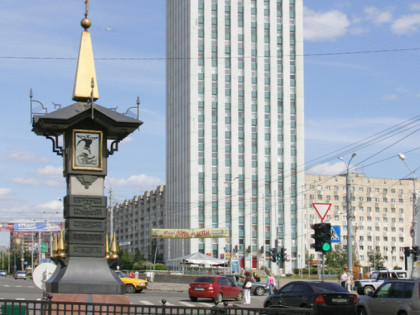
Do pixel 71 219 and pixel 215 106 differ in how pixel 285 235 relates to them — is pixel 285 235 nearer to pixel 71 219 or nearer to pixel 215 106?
pixel 215 106

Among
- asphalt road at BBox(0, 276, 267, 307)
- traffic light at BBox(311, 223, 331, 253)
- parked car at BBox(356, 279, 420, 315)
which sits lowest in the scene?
asphalt road at BBox(0, 276, 267, 307)

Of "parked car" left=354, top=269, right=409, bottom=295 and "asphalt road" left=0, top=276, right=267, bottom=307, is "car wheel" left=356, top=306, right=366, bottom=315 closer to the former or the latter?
"asphalt road" left=0, top=276, right=267, bottom=307

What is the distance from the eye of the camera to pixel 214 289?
126ft

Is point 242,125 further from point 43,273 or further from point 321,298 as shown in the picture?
point 43,273

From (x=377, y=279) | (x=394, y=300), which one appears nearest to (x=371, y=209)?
(x=377, y=279)

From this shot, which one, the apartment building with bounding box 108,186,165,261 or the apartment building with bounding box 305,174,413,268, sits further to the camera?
the apartment building with bounding box 305,174,413,268

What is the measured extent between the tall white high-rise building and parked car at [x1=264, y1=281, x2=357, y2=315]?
72324 millimetres

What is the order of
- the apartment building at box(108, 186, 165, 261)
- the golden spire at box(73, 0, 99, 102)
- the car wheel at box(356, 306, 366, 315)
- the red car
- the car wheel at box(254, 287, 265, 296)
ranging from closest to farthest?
1. the golden spire at box(73, 0, 99, 102)
2. the car wheel at box(356, 306, 366, 315)
3. the red car
4. the car wheel at box(254, 287, 265, 296)
5. the apartment building at box(108, 186, 165, 261)

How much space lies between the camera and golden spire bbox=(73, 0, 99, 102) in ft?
57.8

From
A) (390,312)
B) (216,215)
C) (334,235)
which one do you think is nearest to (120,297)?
(390,312)

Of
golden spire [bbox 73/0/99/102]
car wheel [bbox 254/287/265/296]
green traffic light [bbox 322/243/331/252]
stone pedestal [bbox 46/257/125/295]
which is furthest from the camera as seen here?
car wheel [bbox 254/287/265/296]

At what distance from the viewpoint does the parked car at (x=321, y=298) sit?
26.1m

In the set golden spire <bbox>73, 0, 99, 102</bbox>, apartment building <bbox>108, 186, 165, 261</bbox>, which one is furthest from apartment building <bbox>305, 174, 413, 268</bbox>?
golden spire <bbox>73, 0, 99, 102</bbox>

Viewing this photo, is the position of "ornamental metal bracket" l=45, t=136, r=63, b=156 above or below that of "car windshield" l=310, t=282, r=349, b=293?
above
